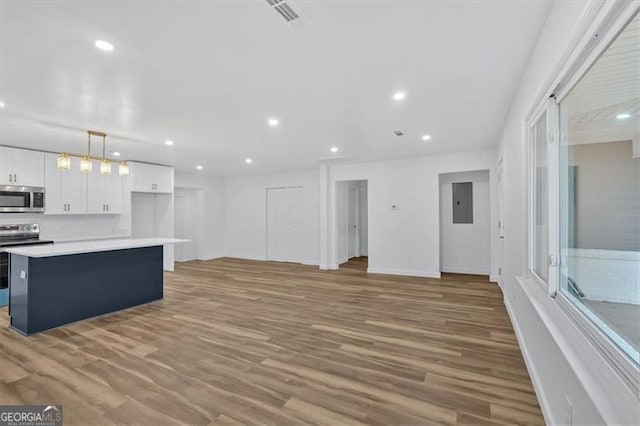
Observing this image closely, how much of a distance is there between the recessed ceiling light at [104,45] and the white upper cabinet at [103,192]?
4844 millimetres

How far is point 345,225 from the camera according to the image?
8648 millimetres

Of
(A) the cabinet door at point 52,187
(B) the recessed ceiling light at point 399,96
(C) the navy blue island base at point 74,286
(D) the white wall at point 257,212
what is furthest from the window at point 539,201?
(A) the cabinet door at point 52,187

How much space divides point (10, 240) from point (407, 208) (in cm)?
746

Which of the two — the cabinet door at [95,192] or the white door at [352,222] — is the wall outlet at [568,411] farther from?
the cabinet door at [95,192]

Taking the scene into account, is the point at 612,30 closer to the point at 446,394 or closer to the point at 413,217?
the point at 446,394

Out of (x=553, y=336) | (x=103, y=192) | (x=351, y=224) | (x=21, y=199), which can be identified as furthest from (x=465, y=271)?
(x=21, y=199)

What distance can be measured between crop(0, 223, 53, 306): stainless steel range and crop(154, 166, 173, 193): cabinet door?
2.32 meters

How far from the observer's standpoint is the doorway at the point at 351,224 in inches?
319

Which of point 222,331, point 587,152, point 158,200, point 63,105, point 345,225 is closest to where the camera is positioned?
point 587,152

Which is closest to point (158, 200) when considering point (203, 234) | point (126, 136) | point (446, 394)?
point (203, 234)

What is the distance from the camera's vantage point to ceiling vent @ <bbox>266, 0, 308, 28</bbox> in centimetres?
174

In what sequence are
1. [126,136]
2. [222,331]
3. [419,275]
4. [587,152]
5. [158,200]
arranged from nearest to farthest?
[587,152] → [222,331] → [126,136] → [419,275] → [158,200]

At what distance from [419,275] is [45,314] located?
6.37 meters

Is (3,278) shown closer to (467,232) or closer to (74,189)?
(74,189)
